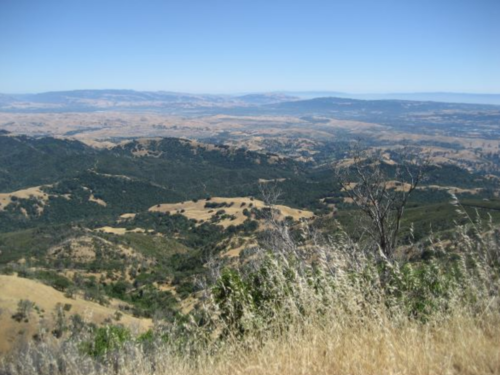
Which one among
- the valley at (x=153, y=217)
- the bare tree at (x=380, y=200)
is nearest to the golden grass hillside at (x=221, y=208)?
the valley at (x=153, y=217)

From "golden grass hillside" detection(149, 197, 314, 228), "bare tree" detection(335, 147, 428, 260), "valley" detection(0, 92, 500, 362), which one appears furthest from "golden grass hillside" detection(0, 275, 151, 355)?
"golden grass hillside" detection(149, 197, 314, 228)

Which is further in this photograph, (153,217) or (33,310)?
(153,217)

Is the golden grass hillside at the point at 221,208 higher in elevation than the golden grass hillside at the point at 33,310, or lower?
lower

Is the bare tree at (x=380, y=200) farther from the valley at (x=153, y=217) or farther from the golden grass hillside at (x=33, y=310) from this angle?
the golden grass hillside at (x=33, y=310)

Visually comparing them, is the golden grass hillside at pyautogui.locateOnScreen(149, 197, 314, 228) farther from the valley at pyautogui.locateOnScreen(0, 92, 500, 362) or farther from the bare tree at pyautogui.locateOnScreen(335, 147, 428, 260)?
the bare tree at pyautogui.locateOnScreen(335, 147, 428, 260)

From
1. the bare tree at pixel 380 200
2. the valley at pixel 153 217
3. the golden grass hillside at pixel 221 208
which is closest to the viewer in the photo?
the bare tree at pixel 380 200

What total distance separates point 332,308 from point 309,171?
171531 mm

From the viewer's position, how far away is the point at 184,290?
4203cm

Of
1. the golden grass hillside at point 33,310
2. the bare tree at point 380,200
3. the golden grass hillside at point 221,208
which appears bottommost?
the golden grass hillside at point 221,208

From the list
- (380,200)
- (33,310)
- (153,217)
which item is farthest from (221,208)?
(380,200)

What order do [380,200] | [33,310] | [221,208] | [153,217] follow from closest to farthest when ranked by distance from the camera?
1. [380,200]
2. [33,310]
3. [221,208]
4. [153,217]

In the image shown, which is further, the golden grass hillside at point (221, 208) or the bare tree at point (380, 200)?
the golden grass hillside at point (221, 208)

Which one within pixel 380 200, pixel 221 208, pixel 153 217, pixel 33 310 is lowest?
pixel 153 217

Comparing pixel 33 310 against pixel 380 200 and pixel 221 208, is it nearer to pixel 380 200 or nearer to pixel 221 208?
pixel 380 200
